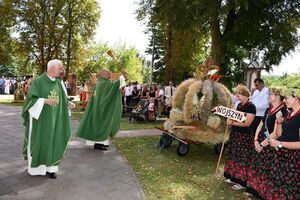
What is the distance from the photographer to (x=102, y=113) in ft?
29.5

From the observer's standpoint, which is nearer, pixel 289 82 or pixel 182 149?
pixel 289 82

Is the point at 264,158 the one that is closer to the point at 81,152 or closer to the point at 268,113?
the point at 268,113

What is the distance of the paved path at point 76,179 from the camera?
549 centimetres

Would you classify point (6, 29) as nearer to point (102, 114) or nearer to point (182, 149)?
point (102, 114)

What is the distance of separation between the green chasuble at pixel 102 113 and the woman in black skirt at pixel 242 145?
11.6 ft

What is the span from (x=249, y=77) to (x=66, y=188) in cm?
966

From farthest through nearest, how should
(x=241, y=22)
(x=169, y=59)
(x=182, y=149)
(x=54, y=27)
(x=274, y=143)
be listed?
(x=54, y=27) < (x=169, y=59) < (x=241, y=22) < (x=182, y=149) < (x=274, y=143)

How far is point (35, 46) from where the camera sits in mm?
28234

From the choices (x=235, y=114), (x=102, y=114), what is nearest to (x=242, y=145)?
(x=235, y=114)

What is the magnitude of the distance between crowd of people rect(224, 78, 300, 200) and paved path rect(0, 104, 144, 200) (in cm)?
192

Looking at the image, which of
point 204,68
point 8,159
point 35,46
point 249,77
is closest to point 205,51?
point 35,46

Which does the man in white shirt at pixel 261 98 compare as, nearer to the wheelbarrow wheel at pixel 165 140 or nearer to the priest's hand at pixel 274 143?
the wheelbarrow wheel at pixel 165 140

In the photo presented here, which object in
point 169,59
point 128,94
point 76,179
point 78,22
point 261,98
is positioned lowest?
point 76,179

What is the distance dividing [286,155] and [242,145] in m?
1.32
